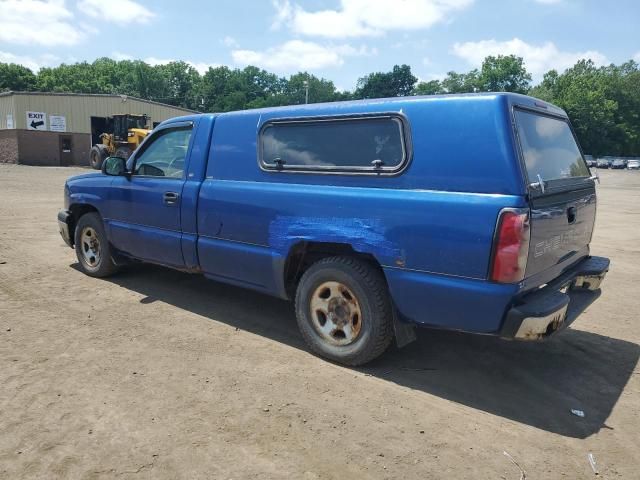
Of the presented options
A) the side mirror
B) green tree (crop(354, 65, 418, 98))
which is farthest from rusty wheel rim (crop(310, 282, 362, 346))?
green tree (crop(354, 65, 418, 98))

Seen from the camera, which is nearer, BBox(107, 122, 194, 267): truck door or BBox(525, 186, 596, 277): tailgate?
BBox(525, 186, 596, 277): tailgate

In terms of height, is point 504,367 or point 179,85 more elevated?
point 179,85

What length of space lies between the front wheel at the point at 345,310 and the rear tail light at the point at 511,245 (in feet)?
2.96

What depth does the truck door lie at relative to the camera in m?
4.82

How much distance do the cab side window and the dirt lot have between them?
140 centimetres

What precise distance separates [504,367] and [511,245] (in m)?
1.43

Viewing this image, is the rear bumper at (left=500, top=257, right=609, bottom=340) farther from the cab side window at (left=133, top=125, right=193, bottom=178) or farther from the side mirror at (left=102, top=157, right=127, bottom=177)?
the side mirror at (left=102, top=157, right=127, bottom=177)

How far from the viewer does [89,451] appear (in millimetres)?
2693

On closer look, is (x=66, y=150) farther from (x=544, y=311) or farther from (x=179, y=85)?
(x=179, y=85)

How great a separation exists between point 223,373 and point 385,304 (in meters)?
1.32

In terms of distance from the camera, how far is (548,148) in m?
3.76

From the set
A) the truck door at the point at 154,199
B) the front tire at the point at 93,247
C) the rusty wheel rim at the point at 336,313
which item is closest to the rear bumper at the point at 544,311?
the rusty wheel rim at the point at 336,313

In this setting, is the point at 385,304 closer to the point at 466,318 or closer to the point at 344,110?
the point at 466,318

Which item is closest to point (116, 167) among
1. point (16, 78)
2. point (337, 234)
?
point (337, 234)
